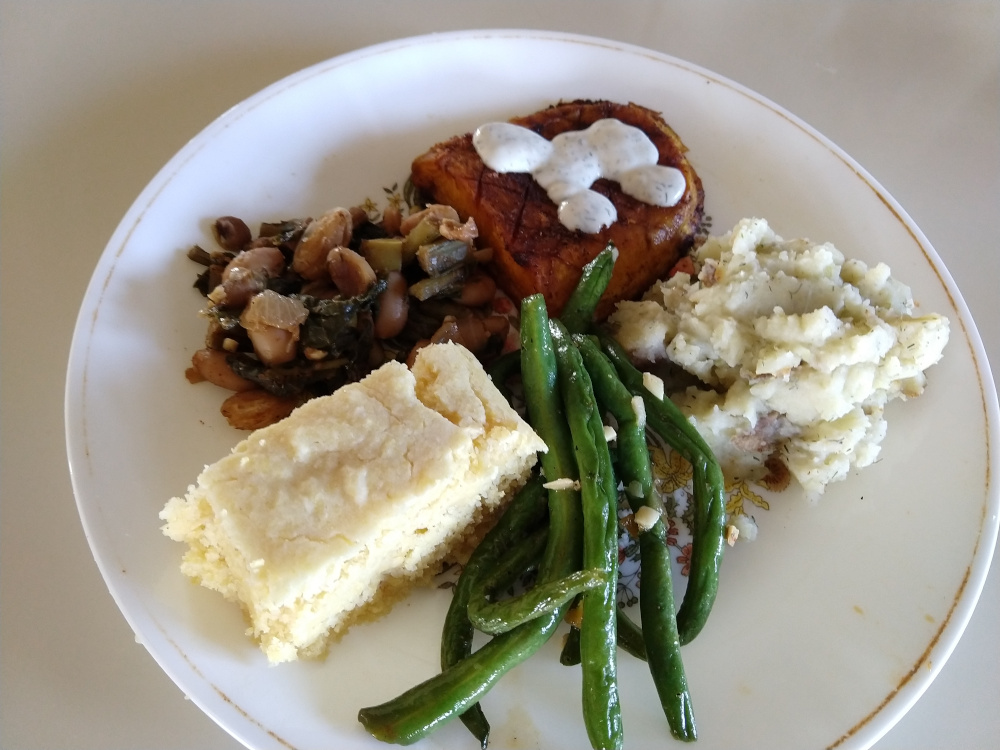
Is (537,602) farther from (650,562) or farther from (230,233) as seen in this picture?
(230,233)

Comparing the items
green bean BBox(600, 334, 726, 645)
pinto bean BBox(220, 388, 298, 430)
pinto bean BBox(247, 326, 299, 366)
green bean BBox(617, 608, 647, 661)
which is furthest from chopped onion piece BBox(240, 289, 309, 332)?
green bean BBox(617, 608, 647, 661)

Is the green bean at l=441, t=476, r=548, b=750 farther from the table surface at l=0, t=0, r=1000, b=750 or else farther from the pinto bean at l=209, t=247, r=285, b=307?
the pinto bean at l=209, t=247, r=285, b=307

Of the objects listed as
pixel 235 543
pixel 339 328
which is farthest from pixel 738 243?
pixel 235 543

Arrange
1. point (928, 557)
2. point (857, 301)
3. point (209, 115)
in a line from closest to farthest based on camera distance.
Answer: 1. point (928, 557)
2. point (857, 301)
3. point (209, 115)

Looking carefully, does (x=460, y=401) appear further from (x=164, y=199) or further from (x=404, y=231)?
(x=164, y=199)

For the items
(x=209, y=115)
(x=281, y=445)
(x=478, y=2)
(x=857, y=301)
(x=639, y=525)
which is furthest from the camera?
(x=478, y=2)

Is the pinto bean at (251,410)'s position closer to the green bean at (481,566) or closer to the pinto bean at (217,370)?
the pinto bean at (217,370)
